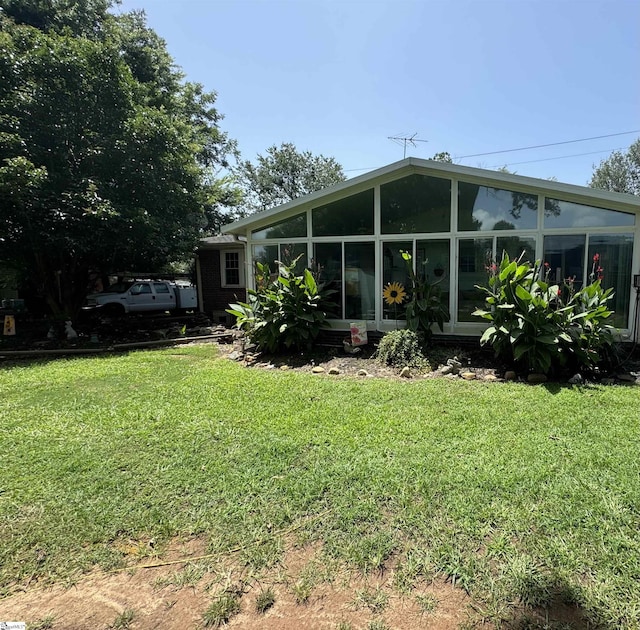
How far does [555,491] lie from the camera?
2.55 meters

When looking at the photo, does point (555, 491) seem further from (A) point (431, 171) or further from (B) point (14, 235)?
(B) point (14, 235)

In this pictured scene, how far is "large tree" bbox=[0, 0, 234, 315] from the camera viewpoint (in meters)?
8.98

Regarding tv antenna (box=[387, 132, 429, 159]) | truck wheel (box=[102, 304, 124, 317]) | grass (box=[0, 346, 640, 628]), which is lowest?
grass (box=[0, 346, 640, 628])

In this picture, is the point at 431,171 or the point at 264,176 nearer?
the point at 431,171

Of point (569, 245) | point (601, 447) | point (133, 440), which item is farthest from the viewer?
point (569, 245)

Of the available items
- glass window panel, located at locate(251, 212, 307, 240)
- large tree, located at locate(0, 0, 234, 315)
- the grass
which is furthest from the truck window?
the grass

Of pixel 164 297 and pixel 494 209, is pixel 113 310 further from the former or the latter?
pixel 494 209

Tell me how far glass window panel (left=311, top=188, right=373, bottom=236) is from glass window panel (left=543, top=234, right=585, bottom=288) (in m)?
3.42

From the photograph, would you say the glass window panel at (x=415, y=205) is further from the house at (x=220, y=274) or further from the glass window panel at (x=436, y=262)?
the house at (x=220, y=274)

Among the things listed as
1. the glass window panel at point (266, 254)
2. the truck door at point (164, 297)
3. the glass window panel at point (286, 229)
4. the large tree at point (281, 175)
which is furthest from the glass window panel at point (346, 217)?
the large tree at point (281, 175)

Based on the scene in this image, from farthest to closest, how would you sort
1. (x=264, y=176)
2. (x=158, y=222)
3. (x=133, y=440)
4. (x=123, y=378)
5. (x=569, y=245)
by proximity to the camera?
1. (x=264, y=176)
2. (x=158, y=222)
3. (x=569, y=245)
4. (x=123, y=378)
5. (x=133, y=440)

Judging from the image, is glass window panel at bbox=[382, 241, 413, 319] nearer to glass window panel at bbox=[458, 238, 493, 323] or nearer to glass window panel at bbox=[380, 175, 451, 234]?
glass window panel at bbox=[380, 175, 451, 234]

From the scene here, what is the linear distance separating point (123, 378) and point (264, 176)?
1054 inches

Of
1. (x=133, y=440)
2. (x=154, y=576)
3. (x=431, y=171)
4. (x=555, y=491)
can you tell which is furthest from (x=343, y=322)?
(x=154, y=576)
